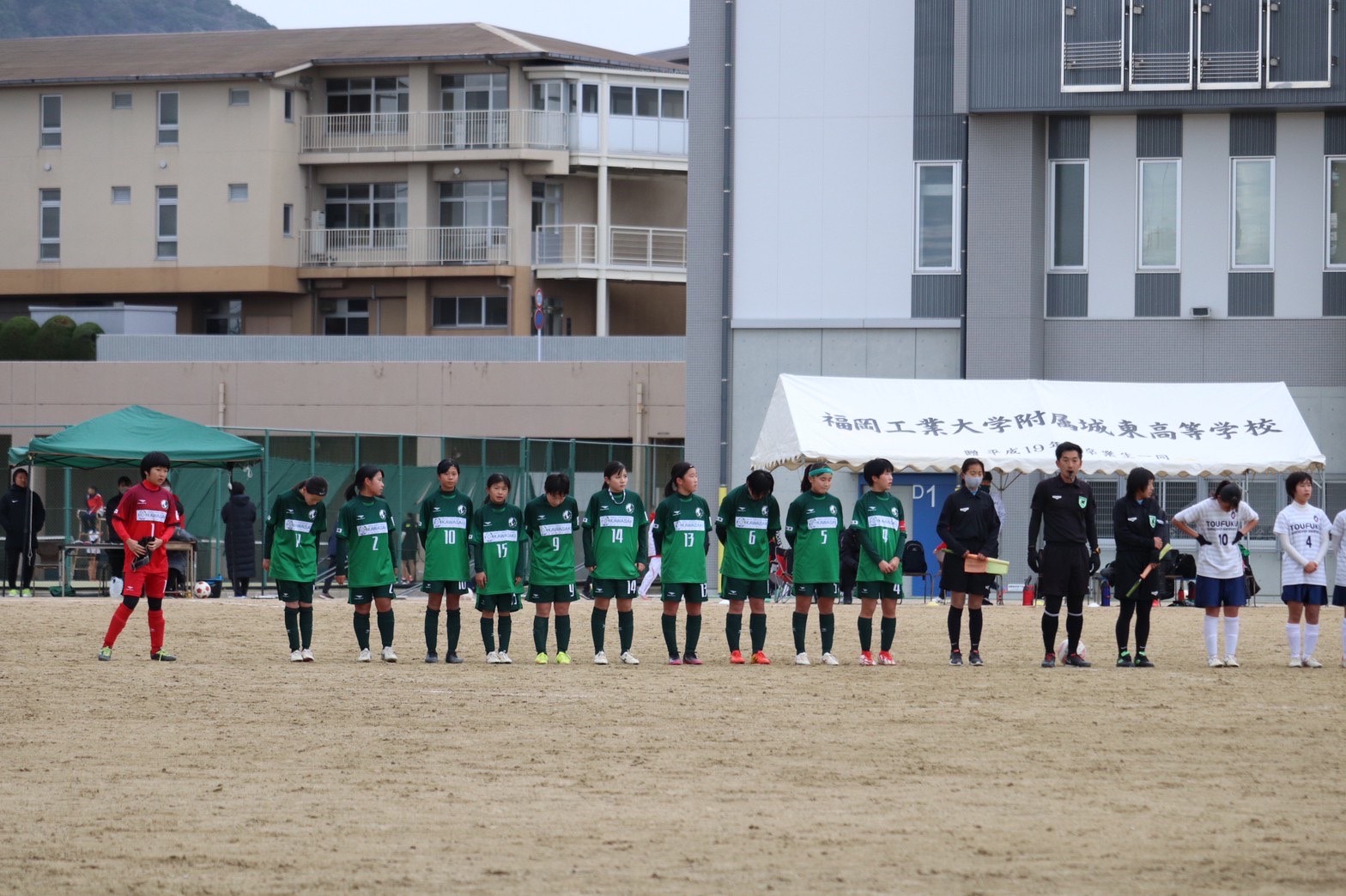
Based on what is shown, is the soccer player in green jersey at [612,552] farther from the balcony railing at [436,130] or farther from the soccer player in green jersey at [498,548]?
the balcony railing at [436,130]

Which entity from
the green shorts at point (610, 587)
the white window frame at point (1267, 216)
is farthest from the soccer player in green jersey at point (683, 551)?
the white window frame at point (1267, 216)

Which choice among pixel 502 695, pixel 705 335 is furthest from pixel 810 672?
pixel 705 335

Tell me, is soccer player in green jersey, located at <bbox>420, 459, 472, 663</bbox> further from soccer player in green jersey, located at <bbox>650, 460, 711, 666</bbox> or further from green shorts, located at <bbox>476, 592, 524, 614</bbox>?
soccer player in green jersey, located at <bbox>650, 460, 711, 666</bbox>

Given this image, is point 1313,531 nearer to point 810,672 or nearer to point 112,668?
point 810,672

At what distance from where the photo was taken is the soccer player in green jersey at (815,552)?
648 inches

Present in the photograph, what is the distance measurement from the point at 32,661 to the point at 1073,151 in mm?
20893

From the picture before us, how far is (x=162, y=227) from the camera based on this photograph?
180 feet

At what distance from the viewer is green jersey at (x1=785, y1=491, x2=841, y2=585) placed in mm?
16469

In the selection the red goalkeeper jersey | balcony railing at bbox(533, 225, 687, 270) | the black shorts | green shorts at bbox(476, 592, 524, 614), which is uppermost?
balcony railing at bbox(533, 225, 687, 270)

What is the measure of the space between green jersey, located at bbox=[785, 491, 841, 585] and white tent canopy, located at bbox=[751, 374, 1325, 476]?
28.8ft

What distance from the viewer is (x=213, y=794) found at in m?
9.55

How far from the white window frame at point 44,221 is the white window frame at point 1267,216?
116 feet

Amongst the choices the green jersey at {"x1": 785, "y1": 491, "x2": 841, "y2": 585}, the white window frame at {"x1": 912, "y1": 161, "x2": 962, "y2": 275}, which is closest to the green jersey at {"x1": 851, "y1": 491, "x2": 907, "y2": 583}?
the green jersey at {"x1": 785, "y1": 491, "x2": 841, "y2": 585}

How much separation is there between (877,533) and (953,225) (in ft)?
56.0
